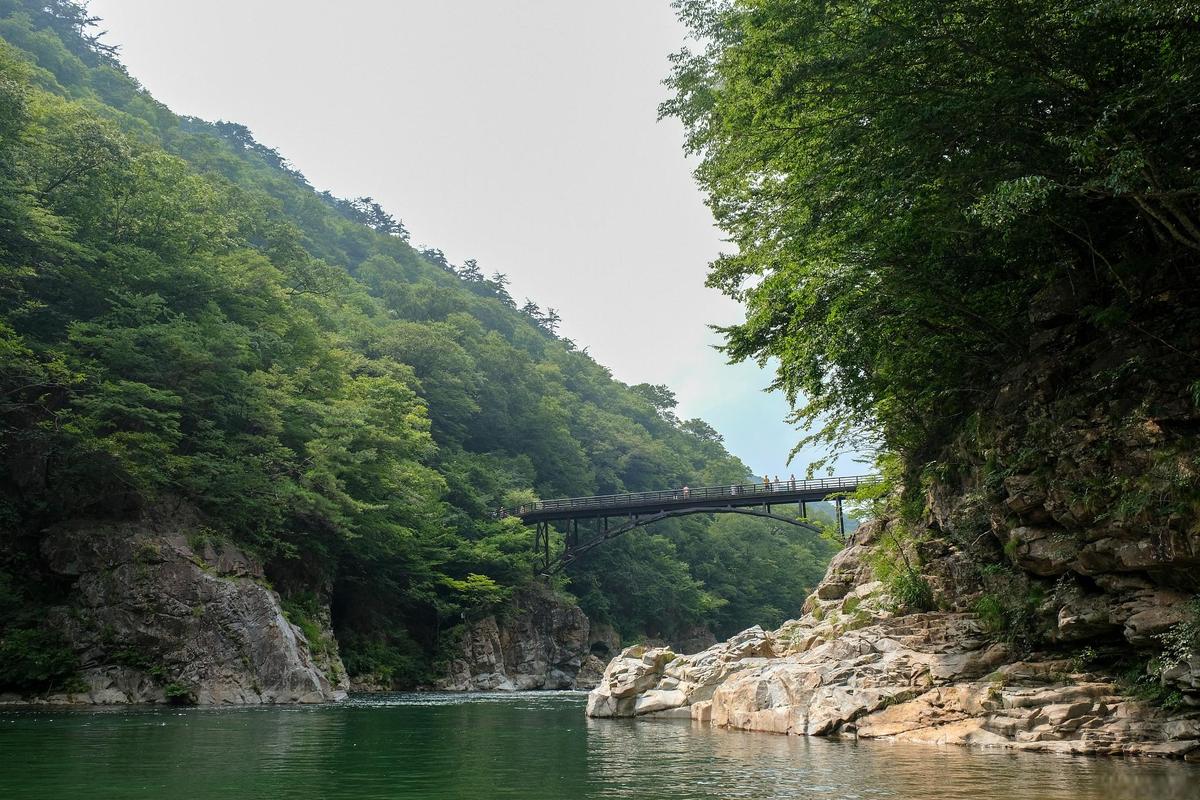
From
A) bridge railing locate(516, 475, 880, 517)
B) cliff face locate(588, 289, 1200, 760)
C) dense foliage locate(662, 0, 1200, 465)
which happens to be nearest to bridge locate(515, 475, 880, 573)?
bridge railing locate(516, 475, 880, 517)

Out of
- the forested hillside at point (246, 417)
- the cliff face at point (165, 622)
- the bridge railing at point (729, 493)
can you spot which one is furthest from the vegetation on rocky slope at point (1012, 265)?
the bridge railing at point (729, 493)

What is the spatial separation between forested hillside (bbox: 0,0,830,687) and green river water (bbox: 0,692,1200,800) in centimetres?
893

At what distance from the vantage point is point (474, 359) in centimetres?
5984

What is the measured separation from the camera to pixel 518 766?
10.0 m

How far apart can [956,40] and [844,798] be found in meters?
7.21

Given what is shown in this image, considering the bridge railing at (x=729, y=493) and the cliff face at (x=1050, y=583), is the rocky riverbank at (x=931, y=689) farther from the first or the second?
the bridge railing at (x=729, y=493)

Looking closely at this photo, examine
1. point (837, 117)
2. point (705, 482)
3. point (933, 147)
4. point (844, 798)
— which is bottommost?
point (844, 798)

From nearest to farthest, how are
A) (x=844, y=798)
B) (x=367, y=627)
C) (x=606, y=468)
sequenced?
1. (x=844, y=798)
2. (x=367, y=627)
3. (x=606, y=468)

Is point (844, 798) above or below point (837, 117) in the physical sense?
below

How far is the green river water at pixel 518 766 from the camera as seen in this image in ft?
24.3

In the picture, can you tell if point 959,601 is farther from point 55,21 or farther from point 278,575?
point 55,21

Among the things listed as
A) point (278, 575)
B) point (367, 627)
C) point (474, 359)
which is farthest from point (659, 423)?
point (278, 575)

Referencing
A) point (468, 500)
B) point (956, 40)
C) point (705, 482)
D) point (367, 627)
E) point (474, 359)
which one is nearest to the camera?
point (956, 40)

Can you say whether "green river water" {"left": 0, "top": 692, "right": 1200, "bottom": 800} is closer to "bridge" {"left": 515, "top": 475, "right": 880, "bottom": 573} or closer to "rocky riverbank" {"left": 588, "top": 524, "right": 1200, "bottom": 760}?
"rocky riverbank" {"left": 588, "top": 524, "right": 1200, "bottom": 760}
